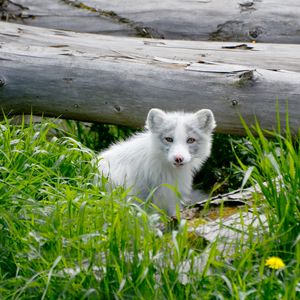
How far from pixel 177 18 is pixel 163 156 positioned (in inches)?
85.3

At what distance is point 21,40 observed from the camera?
24.2 ft

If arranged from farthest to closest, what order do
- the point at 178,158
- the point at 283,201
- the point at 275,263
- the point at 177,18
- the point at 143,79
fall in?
the point at 177,18 → the point at 143,79 → the point at 178,158 → the point at 283,201 → the point at 275,263

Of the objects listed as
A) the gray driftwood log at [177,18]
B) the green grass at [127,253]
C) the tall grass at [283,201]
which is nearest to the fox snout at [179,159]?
the green grass at [127,253]

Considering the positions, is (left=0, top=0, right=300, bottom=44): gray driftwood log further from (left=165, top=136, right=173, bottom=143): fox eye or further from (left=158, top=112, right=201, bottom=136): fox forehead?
(left=165, top=136, right=173, bottom=143): fox eye

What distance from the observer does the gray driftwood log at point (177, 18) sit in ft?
25.8

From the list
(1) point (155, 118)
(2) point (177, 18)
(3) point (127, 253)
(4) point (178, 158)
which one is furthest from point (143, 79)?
(3) point (127, 253)

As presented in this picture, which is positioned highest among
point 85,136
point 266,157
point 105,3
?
point 105,3

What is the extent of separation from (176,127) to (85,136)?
1.70m

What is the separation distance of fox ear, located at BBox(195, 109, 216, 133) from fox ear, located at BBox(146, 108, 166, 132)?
27 cm

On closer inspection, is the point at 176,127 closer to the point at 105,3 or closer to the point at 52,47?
the point at 52,47

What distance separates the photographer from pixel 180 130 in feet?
20.4

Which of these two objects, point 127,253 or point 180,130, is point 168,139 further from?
point 127,253

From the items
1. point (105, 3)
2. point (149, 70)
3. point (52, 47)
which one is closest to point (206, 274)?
point (149, 70)

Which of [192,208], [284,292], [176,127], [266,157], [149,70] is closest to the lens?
[284,292]
